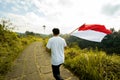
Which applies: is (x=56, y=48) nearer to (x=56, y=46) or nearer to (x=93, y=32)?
(x=56, y=46)

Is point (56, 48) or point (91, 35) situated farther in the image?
point (91, 35)

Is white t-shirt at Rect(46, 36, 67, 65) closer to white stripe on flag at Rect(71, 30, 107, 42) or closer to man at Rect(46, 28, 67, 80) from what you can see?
man at Rect(46, 28, 67, 80)

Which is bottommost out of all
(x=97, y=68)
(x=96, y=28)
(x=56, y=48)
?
(x=97, y=68)

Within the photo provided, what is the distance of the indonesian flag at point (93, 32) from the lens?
15.9 ft

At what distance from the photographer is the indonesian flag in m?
4.84

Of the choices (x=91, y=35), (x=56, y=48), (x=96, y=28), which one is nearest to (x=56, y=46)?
(x=56, y=48)

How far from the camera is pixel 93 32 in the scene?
4.94m

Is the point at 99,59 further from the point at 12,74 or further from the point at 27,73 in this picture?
the point at 12,74

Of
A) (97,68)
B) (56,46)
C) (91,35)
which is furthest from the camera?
(97,68)

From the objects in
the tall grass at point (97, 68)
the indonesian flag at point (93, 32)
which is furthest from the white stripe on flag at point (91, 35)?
the tall grass at point (97, 68)

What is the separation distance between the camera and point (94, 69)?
17.2 feet

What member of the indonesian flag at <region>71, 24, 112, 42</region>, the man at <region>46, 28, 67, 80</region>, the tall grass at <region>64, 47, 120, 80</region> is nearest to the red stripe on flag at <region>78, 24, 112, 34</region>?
the indonesian flag at <region>71, 24, 112, 42</region>

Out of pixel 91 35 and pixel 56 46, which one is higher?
pixel 91 35

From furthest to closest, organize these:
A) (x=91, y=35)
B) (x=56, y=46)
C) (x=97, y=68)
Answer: (x=97, y=68)
(x=91, y=35)
(x=56, y=46)
